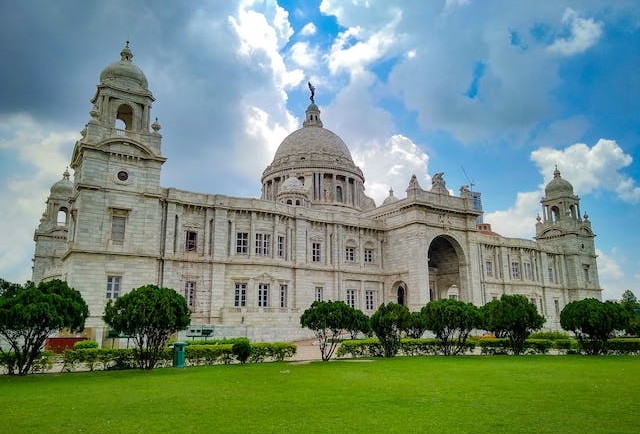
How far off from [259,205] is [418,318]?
19.1 m

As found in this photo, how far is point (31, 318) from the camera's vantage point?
1836 cm

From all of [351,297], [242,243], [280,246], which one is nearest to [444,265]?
[351,297]

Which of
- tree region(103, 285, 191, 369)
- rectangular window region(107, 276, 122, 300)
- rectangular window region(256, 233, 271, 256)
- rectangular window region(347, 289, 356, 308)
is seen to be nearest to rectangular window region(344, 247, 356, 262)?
rectangular window region(347, 289, 356, 308)

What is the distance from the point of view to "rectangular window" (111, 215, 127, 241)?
111ft

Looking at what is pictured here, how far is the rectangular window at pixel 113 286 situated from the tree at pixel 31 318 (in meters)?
12.6

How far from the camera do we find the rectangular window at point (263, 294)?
41156 millimetres

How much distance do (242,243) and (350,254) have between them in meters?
12.3

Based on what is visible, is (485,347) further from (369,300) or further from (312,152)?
(312,152)

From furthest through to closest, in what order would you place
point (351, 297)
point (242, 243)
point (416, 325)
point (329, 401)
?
1. point (351, 297)
2. point (242, 243)
3. point (416, 325)
4. point (329, 401)

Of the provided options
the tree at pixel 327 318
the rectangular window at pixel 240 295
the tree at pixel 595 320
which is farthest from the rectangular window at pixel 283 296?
the tree at pixel 595 320

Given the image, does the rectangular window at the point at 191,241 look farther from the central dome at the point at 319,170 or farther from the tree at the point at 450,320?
the central dome at the point at 319,170

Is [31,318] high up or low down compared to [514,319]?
up

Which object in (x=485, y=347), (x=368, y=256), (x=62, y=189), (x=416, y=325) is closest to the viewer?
(x=485, y=347)

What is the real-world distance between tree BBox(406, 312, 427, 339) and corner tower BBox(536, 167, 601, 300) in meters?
41.9
